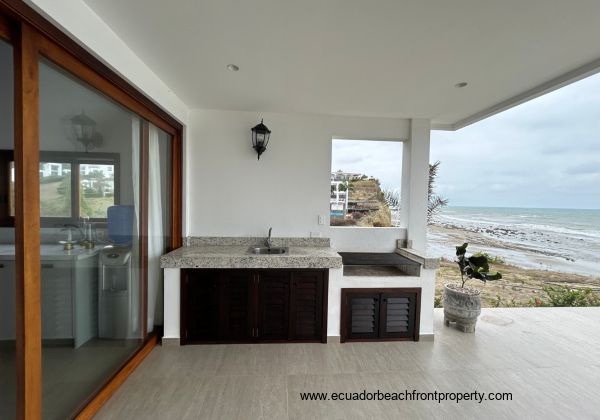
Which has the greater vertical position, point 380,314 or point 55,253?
point 55,253

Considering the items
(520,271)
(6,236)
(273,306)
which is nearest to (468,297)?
(273,306)

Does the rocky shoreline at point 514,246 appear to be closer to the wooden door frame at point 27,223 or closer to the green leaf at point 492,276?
the green leaf at point 492,276

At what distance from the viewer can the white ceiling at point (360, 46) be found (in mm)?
1397

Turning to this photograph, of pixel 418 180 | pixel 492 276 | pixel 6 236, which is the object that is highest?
pixel 418 180

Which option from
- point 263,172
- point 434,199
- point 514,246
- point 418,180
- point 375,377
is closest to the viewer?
point 375,377

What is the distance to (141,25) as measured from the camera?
1569mm

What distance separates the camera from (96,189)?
1.66 metres

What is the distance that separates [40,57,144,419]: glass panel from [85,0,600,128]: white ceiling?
608mm

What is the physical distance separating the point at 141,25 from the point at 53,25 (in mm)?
471

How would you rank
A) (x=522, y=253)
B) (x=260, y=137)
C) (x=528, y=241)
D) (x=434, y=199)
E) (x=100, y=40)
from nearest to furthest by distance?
(x=100, y=40) → (x=260, y=137) → (x=434, y=199) → (x=522, y=253) → (x=528, y=241)

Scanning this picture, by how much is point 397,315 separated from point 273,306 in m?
1.41

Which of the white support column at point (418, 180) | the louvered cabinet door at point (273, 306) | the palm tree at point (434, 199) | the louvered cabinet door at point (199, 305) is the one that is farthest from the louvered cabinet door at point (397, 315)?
the palm tree at point (434, 199)

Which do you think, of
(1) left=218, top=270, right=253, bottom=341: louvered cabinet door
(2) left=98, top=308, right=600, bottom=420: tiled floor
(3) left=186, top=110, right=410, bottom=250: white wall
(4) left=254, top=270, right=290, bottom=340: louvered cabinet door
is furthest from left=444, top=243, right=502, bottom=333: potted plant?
(1) left=218, top=270, right=253, bottom=341: louvered cabinet door

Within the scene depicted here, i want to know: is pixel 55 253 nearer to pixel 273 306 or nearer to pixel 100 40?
pixel 100 40
